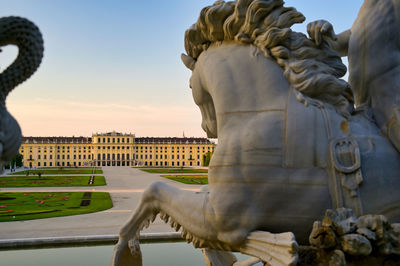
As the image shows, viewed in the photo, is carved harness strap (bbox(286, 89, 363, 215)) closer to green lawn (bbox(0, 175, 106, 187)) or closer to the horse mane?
the horse mane

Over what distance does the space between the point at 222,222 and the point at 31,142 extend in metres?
95.1

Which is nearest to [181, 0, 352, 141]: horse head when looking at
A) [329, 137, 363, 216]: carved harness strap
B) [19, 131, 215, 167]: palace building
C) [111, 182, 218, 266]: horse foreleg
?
[329, 137, 363, 216]: carved harness strap

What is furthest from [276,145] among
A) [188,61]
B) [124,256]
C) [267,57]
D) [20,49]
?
[124,256]

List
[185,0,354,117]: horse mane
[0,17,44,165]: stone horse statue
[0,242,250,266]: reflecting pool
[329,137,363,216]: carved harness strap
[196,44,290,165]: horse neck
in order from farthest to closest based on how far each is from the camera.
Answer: [0,242,250,266]: reflecting pool
[185,0,354,117]: horse mane
[196,44,290,165]: horse neck
[329,137,363,216]: carved harness strap
[0,17,44,165]: stone horse statue

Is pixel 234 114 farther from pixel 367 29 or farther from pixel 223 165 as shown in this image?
pixel 367 29

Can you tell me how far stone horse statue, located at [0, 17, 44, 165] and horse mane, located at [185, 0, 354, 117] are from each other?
1.23 m

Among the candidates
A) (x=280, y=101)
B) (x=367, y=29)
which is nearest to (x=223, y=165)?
(x=280, y=101)

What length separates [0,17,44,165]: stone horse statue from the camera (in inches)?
45.3

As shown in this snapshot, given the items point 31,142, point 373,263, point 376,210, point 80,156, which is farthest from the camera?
point 80,156

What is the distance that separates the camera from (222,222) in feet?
6.56

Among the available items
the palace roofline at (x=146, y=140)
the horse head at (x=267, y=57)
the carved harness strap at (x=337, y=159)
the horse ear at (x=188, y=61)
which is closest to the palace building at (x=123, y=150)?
the palace roofline at (x=146, y=140)

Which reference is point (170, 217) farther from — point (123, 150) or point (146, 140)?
point (146, 140)

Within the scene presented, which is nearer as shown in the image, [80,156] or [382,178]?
[382,178]

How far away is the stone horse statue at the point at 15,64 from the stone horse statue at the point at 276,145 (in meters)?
1.11
